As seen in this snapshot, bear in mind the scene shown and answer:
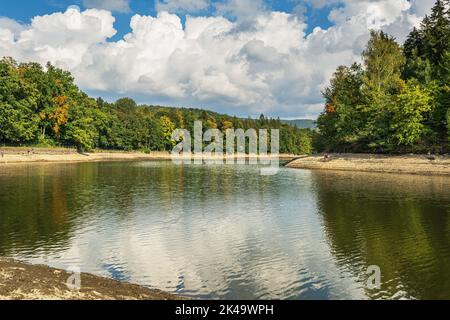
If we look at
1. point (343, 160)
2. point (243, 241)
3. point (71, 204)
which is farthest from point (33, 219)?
point (343, 160)

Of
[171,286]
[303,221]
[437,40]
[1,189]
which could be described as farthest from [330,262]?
[437,40]

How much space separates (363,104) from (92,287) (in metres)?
82.9

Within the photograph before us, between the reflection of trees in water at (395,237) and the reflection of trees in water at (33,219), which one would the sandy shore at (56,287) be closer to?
the reflection of trees in water at (33,219)

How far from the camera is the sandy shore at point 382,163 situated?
63719mm

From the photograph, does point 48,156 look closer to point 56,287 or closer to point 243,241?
point 243,241

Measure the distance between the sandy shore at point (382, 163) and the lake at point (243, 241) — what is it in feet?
98.4

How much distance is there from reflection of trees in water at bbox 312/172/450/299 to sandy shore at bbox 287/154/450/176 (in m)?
27.1

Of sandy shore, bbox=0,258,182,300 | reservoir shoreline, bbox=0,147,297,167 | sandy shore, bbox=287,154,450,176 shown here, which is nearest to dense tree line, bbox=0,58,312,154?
reservoir shoreline, bbox=0,147,297,167

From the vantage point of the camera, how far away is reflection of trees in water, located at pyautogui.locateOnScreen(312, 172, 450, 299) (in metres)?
14.6

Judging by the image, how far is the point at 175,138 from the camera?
17912 cm

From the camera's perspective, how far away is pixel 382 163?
72.1 metres

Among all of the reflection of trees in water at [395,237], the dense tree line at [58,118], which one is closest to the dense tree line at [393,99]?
the reflection of trees in water at [395,237]

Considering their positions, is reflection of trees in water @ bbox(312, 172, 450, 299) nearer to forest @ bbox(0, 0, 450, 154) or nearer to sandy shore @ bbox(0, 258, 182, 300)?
sandy shore @ bbox(0, 258, 182, 300)
